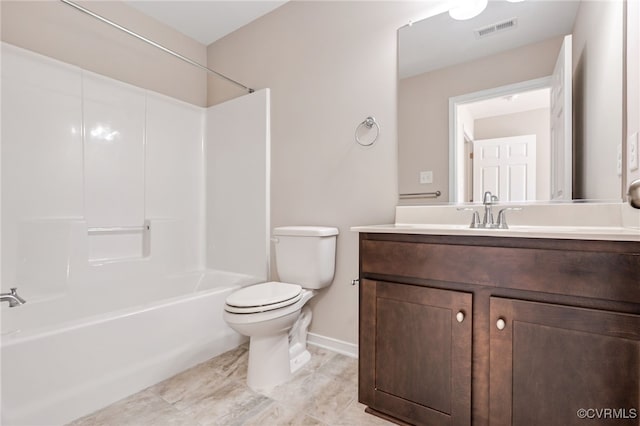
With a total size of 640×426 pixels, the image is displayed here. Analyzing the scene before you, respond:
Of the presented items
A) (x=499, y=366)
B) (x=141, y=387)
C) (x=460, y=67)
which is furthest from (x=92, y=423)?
(x=460, y=67)

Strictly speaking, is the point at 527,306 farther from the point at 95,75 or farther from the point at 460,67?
the point at 95,75

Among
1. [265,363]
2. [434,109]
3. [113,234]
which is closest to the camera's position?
[265,363]

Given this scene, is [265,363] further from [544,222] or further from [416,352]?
[544,222]

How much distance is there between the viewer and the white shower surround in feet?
4.48

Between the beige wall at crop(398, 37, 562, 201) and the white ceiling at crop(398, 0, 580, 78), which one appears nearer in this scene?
the white ceiling at crop(398, 0, 580, 78)

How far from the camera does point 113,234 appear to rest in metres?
2.26

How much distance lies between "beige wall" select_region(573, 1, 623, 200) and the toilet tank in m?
1.29

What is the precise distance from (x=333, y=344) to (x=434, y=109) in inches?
63.2

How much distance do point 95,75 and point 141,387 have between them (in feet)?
6.77

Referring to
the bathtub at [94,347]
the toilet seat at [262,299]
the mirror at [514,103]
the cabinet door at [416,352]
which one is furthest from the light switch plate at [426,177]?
the bathtub at [94,347]

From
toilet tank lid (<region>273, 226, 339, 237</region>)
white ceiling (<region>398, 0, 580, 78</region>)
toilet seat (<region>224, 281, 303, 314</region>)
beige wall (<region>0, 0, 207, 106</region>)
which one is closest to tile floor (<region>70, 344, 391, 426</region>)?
toilet seat (<region>224, 281, 303, 314</region>)

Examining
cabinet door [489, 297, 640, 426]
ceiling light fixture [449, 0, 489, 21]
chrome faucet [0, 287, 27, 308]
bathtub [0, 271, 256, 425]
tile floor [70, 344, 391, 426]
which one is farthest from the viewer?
ceiling light fixture [449, 0, 489, 21]

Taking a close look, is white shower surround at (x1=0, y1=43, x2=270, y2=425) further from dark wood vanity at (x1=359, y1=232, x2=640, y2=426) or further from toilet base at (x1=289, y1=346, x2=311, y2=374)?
dark wood vanity at (x1=359, y1=232, x2=640, y2=426)

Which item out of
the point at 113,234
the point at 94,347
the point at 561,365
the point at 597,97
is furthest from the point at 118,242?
the point at 597,97
